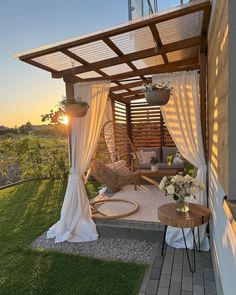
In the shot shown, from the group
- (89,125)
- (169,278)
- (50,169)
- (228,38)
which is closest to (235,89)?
(228,38)

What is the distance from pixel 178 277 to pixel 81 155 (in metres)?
2.10

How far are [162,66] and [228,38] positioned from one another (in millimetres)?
2766

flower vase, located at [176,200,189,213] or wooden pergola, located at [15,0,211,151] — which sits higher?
wooden pergola, located at [15,0,211,151]

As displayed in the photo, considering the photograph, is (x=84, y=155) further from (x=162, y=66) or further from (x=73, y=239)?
(x=162, y=66)

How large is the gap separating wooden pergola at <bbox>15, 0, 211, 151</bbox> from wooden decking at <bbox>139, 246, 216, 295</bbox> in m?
1.53

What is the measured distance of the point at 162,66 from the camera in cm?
431

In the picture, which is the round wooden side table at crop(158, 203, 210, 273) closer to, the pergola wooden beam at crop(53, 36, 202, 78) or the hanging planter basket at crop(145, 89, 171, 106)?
the hanging planter basket at crop(145, 89, 171, 106)

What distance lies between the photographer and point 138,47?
11.7ft

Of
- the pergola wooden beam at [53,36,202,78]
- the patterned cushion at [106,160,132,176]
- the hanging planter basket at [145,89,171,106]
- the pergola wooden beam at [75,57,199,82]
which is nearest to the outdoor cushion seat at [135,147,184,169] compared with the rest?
the patterned cushion at [106,160,132,176]

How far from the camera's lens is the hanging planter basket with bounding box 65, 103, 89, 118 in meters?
3.59

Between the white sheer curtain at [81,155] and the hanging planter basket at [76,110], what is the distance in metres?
0.31

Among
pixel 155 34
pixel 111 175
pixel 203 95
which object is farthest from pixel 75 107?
pixel 111 175

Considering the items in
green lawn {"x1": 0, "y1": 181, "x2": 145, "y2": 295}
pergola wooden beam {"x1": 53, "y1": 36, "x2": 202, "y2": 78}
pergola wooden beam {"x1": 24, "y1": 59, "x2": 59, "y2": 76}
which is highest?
pergola wooden beam {"x1": 53, "y1": 36, "x2": 202, "y2": 78}

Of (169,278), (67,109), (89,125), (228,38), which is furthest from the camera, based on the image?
(89,125)
